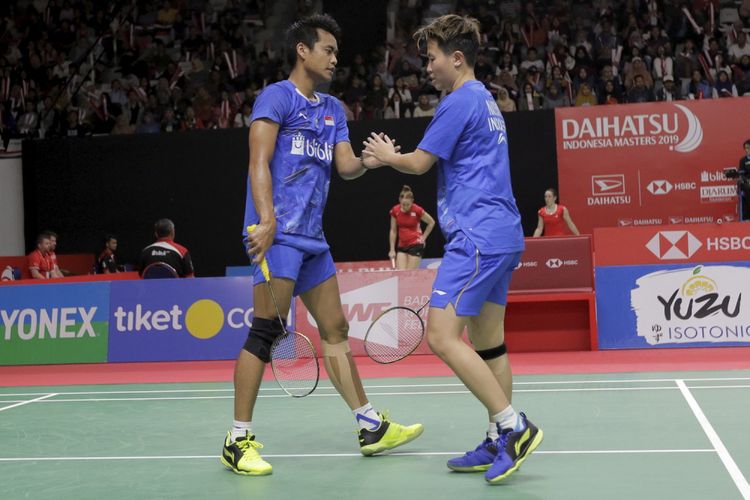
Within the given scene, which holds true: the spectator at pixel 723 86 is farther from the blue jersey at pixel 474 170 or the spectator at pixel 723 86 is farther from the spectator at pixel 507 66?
the blue jersey at pixel 474 170

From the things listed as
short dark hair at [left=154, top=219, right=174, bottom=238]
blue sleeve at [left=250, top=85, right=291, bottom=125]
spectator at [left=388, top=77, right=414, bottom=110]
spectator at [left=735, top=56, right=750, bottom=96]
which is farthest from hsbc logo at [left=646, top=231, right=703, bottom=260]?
spectator at [left=388, top=77, right=414, bottom=110]

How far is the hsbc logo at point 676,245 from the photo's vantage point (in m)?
9.41

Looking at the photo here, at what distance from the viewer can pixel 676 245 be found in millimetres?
9406

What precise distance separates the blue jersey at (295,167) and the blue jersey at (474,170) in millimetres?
649

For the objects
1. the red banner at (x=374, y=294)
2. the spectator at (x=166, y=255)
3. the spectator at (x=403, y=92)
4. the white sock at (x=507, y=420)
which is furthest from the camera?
the spectator at (x=403, y=92)

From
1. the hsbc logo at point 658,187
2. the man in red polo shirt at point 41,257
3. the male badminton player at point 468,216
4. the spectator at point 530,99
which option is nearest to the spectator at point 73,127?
the man in red polo shirt at point 41,257

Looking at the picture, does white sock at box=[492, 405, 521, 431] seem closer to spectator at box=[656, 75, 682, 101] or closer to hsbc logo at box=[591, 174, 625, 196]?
hsbc logo at box=[591, 174, 625, 196]

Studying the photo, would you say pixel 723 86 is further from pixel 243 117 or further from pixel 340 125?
pixel 340 125

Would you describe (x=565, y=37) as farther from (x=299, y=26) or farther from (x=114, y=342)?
(x=299, y=26)

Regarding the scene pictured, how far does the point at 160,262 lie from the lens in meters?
9.80

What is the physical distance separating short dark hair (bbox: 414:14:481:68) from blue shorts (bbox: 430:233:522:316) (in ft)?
2.54

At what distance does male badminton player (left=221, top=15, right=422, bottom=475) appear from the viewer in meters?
4.05

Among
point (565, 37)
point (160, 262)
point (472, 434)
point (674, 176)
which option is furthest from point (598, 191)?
point (472, 434)

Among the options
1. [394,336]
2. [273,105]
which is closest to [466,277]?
[273,105]
